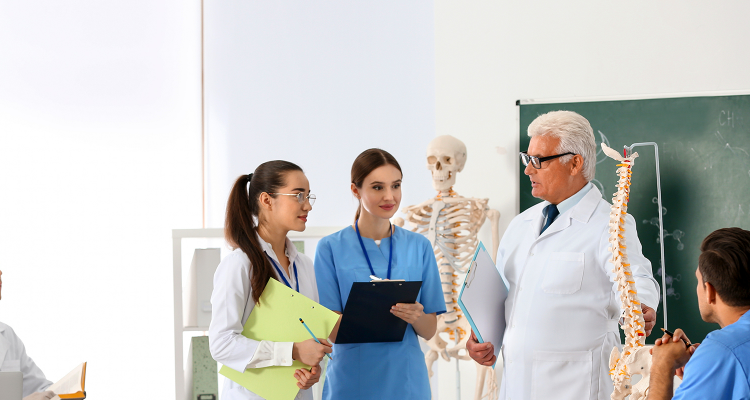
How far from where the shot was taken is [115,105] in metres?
3.40

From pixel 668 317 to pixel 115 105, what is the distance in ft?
10.7

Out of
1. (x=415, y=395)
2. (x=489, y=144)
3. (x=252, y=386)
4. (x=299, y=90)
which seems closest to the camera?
(x=252, y=386)

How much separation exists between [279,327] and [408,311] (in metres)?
0.46

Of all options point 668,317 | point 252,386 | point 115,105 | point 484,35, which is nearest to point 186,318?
point 252,386

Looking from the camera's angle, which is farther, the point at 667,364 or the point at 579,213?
the point at 579,213

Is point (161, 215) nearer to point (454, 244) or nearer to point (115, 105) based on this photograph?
point (115, 105)

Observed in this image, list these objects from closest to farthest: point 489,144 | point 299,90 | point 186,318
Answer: point 186,318, point 489,144, point 299,90

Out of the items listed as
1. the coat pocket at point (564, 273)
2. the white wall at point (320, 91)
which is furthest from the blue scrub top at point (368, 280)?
the white wall at point (320, 91)

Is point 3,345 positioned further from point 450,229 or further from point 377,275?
point 450,229

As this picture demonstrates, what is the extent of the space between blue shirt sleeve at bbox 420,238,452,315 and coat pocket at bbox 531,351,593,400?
0.45 meters

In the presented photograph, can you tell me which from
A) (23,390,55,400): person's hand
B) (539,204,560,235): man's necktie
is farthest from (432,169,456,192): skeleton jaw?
(23,390,55,400): person's hand

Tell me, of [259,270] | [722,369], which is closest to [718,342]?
[722,369]

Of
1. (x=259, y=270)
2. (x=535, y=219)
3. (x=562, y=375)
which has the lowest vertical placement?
(x=562, y=375)

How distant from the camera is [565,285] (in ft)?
5.58
